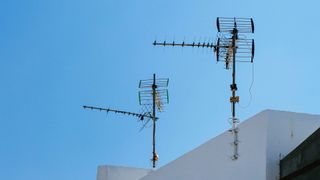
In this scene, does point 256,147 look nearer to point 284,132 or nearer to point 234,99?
point 284,132

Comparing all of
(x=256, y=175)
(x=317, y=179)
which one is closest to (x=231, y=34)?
(x=256, y=175)

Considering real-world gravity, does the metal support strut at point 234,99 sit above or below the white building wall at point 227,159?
above

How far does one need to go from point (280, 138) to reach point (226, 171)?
89cm

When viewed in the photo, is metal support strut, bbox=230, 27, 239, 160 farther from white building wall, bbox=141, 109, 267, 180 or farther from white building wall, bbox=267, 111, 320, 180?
white building wall, bbox=267, 111, 320, 180

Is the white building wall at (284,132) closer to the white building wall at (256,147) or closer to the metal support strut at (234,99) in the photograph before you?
the white building wall at (256,147)

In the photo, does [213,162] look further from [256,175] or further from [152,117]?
[152,117]

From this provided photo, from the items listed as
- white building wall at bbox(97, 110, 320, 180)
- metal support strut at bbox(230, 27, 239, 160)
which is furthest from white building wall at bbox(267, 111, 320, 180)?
metal support strut at bbox(230, 27, 239, 160)

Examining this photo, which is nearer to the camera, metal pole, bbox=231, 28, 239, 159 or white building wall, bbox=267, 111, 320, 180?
white building wall, bbox=267, 111, 320, 180

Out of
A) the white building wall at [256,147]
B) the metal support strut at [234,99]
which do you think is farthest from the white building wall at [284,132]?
the metal support strut at [234,99]

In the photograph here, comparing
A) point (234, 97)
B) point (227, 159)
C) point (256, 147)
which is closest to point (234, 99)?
point (234, 97)

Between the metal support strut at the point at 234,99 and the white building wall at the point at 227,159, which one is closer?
the white building wall at the point at 227,159

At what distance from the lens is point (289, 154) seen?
6129mm

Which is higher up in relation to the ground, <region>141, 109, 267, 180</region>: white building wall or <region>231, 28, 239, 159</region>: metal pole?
<region>231, 28, 239, 159</region>: metal pole

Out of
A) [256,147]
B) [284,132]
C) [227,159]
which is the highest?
[284,132]
